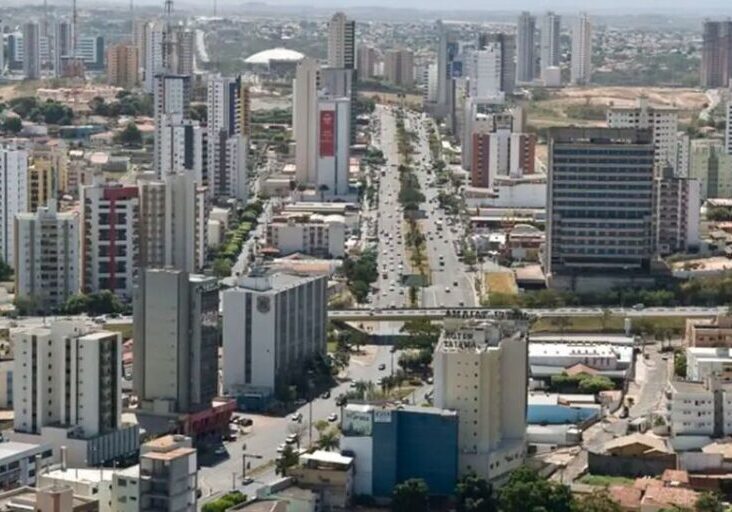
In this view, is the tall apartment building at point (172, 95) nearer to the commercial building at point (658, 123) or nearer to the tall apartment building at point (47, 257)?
the commercial building at point (658, 123)

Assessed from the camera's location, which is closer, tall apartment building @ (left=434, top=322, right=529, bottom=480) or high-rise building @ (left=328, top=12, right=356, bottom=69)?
tall apartment building @ (left=434, top=322, right=529, bottom=480)

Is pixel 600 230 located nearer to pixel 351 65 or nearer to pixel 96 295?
pixel 96 295

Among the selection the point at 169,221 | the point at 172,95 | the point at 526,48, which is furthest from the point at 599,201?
the point at 526,48

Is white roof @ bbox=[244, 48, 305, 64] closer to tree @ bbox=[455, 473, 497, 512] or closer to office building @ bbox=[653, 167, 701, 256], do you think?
office building @ bbox=[653, 167, 701, 256]

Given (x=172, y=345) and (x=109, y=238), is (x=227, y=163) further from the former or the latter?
(x=172, y=345)

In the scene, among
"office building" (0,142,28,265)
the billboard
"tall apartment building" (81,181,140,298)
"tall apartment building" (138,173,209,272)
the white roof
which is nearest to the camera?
"tall apartment building" (81,181,140,298)

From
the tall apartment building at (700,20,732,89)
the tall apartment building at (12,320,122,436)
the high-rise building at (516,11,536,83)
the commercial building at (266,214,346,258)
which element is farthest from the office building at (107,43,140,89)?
the tall apartment building at (12,320,122,436)

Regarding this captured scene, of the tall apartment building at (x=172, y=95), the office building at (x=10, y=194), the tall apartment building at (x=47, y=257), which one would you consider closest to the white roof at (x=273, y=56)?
the tall apartment building at (x=172, y=95)

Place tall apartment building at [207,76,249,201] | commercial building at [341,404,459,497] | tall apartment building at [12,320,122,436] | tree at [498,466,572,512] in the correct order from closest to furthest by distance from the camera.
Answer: tree at [498,466,572,512] < commercial building at [341,404,459,497] < tall apartment building at [12,320,122,436] < tall apartment building at [207,76,249,201]
